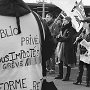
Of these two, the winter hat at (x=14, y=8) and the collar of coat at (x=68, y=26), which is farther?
the collar of coat at (x=68, y=26)

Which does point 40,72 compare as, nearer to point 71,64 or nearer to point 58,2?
point 58,2

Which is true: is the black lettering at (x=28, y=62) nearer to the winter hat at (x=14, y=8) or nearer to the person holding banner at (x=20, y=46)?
the person holding banner at (x=20, y=46)

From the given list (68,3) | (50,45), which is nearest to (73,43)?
(68,3)

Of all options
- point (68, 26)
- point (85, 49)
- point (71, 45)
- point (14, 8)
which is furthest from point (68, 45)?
point (14, 8)

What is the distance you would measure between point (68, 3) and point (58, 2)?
27 cm

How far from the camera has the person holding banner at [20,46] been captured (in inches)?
107

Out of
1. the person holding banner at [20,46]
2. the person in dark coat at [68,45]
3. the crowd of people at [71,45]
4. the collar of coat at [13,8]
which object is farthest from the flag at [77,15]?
the collar of coat at [13,8]

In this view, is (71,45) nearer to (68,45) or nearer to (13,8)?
(68,45)

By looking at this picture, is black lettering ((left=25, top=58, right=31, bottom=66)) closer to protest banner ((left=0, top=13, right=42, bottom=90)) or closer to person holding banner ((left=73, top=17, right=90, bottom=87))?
protest banner ((left=0, top=13, right=42, bottom=90))

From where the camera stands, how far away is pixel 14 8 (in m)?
2.73

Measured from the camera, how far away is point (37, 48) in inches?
114

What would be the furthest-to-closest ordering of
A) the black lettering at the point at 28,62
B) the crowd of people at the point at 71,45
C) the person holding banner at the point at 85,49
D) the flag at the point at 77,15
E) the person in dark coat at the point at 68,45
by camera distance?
the person in dark coat at the point at 68,45 < the flag at the point at 77,15 < the crowd of people at the point at 71,45 < the person holding banner at the point at 85,49 < the black lettering at the point at 28,62

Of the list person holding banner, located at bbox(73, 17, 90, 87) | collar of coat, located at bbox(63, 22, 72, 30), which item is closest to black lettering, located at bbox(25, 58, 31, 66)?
person holding banner, located at bbox(73, 17, 90, 87)

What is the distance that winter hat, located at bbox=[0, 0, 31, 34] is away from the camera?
2691mm
